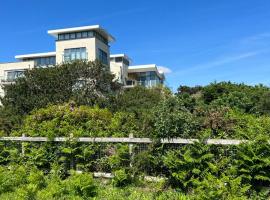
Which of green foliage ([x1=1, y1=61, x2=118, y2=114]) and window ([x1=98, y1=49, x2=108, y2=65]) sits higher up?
window ([x1=98, y1=49, x2=108, y2=65])

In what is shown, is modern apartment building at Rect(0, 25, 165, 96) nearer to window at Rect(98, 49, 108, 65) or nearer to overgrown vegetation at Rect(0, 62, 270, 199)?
window at Rect(98, 49, 108, 65)

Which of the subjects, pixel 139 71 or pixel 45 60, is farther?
pixel 139 71

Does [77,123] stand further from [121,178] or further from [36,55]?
[36,55]

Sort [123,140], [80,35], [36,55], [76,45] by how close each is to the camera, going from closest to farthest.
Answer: [123,140]
[76,45]
[80,35]
[36,55]

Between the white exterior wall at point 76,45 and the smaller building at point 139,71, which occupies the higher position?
the white exterior wall at point 76,45

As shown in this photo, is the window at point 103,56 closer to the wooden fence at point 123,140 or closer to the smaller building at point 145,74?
the smaller building at point 145,74

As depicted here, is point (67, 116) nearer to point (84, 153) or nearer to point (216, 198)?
point (84, 153)

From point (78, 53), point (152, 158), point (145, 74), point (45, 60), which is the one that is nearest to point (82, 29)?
point (78, 53)

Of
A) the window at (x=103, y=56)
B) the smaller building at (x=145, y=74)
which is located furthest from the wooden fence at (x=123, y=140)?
the smaller building at (x=145, y=74)

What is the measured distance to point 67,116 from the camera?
16984 millimetres

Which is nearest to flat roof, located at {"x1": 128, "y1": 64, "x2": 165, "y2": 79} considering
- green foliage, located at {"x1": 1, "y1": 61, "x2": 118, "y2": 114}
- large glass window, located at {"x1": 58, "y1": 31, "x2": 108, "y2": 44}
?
large glass window, located at {"x1": 58, "y1": 31, "x2": 108, "y2": 44}

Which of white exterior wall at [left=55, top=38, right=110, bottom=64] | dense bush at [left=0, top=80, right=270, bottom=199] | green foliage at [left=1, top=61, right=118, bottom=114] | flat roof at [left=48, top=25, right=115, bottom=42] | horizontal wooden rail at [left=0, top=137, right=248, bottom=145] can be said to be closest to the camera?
dense bush at [left=0, top=80, right=270, bottom=199]

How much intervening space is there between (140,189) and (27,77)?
17608mm

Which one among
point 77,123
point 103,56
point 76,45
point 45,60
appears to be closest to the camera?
point 77,123
